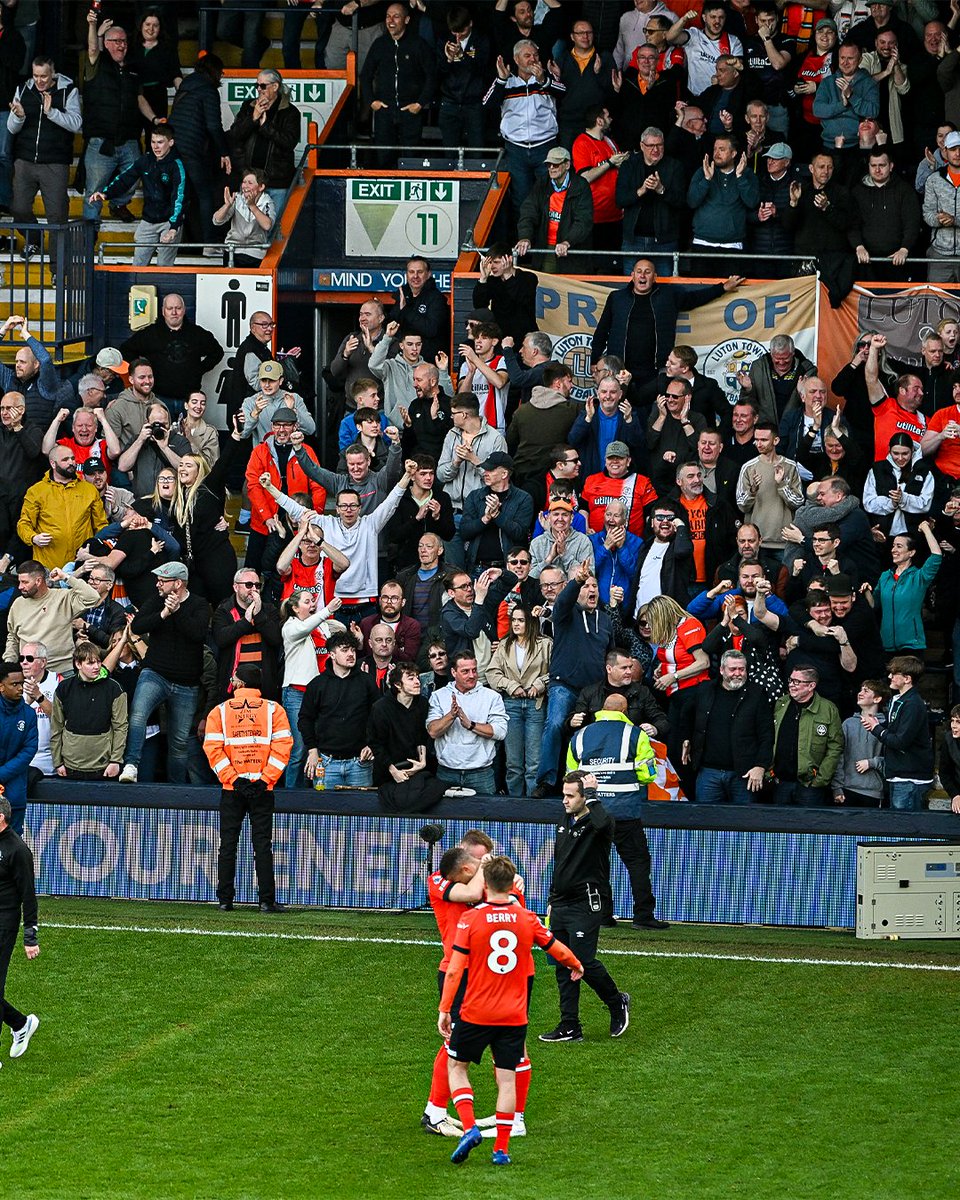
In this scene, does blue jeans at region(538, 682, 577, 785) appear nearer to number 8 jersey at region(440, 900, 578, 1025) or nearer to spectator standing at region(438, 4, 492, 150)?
number 8 jersey at region(440, 900, 578, 1025)

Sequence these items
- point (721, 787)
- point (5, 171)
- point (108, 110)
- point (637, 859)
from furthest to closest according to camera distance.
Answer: point (5, 171)
point (108, 110)
point (721, 787)
point (637, 859)

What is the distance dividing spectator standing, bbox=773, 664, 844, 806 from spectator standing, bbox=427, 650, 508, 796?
213 cm

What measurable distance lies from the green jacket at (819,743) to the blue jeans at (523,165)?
25.3 feet

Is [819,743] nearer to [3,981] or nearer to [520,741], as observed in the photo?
[520,741]

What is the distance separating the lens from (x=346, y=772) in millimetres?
15922

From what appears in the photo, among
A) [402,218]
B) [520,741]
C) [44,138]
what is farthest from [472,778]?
[44,138]

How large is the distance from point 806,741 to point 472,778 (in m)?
2.58

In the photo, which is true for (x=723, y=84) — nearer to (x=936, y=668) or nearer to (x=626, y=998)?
(x=936, y=668)

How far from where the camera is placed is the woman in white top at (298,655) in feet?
53.1

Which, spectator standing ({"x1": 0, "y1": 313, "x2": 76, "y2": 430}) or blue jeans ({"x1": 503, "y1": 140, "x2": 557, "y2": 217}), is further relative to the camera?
blue jeans ({"x1": 503, "y1": 140, "x2": 557, "y2": 217})

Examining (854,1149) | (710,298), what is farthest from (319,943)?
(710,298)

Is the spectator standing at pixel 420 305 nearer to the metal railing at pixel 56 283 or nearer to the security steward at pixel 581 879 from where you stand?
the metal railing at pixel 56 283

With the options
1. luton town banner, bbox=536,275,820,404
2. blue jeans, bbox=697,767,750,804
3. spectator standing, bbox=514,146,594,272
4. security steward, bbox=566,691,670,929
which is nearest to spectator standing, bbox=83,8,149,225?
spectator standing, bbox=514,146,594,272

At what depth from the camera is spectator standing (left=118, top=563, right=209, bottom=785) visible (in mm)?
16312
